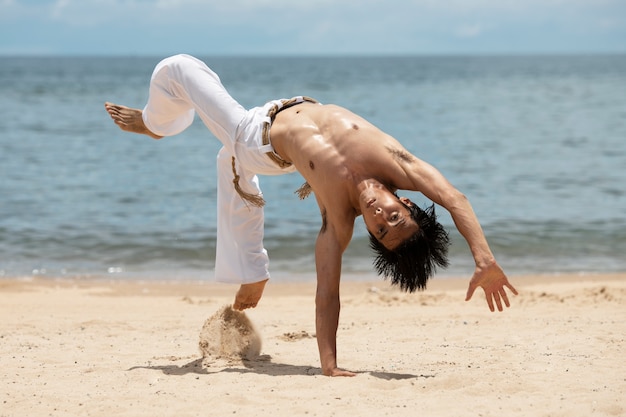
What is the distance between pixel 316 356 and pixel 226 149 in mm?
1618

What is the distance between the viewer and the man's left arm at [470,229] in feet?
15.6

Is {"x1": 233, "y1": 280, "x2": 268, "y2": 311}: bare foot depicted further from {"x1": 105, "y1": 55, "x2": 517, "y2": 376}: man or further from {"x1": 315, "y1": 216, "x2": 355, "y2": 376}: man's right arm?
{"x1": 315, "y1": 216, "x2": 355, "y2": 376}: man's right arm

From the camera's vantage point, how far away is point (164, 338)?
22.8ft

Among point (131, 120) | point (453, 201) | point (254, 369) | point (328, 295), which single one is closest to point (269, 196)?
point (131, 120)

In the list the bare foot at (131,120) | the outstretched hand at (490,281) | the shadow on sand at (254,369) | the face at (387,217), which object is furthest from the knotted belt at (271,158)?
the outstretched hand at (490,281)

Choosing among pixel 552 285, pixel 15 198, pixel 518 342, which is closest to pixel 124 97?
pixel 15 198

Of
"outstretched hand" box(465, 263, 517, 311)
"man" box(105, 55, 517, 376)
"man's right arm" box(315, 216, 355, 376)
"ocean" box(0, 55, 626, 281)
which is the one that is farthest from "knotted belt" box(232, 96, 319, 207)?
"ocean" box(0, 55, 626, 281)

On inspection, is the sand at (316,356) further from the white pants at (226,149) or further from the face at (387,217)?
the face at (387,217)

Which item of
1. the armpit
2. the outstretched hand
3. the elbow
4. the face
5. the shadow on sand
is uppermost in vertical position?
the armpit

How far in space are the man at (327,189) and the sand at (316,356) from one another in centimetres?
51

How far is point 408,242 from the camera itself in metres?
5.12

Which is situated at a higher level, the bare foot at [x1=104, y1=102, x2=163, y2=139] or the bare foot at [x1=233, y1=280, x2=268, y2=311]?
the bare foot at [x1=104, y1=102, x2=163, y2=139]

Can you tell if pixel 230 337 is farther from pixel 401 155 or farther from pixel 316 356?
pixel 401 155

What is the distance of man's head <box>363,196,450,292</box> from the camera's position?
506 centimetres
